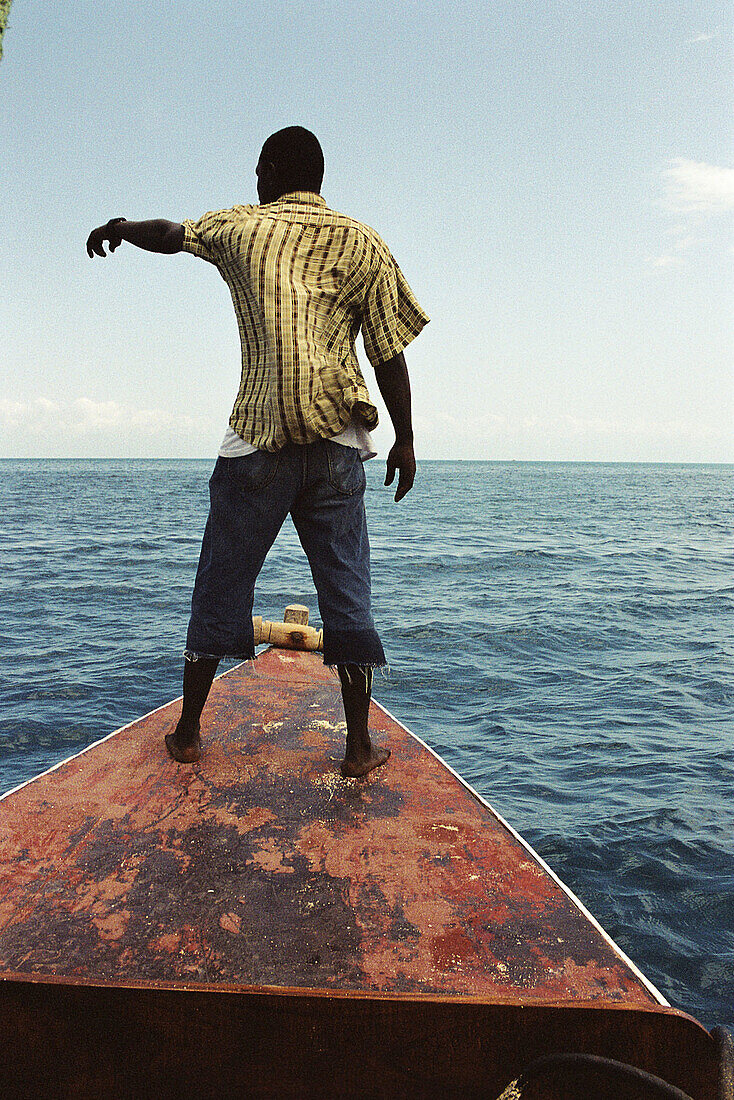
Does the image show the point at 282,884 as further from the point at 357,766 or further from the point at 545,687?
the point at 545,687

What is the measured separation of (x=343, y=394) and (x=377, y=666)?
96 centimetres

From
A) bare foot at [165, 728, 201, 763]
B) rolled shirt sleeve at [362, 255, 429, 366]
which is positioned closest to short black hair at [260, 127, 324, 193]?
rolled shirt sleeve at [362, 255, 429, 366]

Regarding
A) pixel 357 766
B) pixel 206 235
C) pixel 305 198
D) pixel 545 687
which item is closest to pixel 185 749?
pixel 357 766

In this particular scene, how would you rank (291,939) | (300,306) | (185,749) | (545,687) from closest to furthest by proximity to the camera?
(291,939) → (300,306) → (185,749) → (545,687)

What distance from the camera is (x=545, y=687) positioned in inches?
275

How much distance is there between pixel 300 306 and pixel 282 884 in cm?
177

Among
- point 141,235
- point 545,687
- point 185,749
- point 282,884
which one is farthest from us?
point 545,687

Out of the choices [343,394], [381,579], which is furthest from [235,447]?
[381,579]

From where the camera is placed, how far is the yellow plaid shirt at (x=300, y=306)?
8.15 feet

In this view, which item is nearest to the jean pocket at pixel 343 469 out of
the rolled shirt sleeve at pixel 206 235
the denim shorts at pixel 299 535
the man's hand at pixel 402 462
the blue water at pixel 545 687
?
the denim shorts at pixel 299 535

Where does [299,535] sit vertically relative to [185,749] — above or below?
above

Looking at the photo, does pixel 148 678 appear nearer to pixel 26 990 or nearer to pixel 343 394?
pixel 343 394

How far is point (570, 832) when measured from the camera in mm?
4301

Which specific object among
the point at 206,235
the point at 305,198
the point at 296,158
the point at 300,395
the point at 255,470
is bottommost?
the point at 255,470
